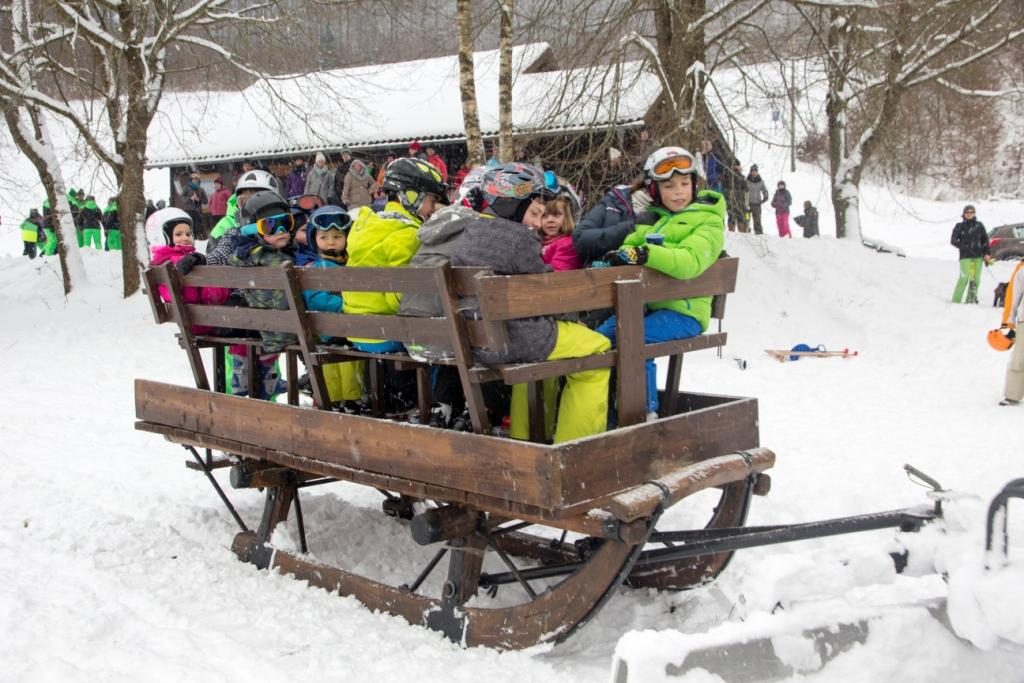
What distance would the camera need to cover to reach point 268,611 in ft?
→ 15.0

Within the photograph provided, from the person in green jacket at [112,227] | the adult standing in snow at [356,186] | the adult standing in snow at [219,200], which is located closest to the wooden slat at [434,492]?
the adult standing in snow at [356,186]

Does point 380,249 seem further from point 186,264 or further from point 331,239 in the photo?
point 186,264

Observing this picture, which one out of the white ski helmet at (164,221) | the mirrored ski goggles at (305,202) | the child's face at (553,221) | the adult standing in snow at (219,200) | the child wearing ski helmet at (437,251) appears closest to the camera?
the child wearing ski helmet at (437,251)

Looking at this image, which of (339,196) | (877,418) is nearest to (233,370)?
(877,418)

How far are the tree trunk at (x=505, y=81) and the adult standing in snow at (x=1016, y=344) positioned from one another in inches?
219

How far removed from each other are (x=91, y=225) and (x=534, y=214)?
24.2 m

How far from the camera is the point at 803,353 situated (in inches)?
474

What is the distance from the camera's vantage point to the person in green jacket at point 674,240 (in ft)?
13.8

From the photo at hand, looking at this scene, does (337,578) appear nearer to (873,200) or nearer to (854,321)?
(854,321)

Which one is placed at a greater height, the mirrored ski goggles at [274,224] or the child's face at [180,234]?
the mirrored ski goggles at [274,224]

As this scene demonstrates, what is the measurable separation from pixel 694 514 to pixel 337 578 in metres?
2.27

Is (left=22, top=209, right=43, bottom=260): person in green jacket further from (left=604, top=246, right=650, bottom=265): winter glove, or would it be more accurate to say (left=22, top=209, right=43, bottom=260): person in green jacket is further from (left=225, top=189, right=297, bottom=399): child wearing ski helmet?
(left=604, top=246, right=650, bottom=265): winter glove

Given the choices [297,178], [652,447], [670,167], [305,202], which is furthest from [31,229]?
[652,447]

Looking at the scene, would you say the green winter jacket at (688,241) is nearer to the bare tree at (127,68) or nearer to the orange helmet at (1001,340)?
the orange helmet at (1001,340)
